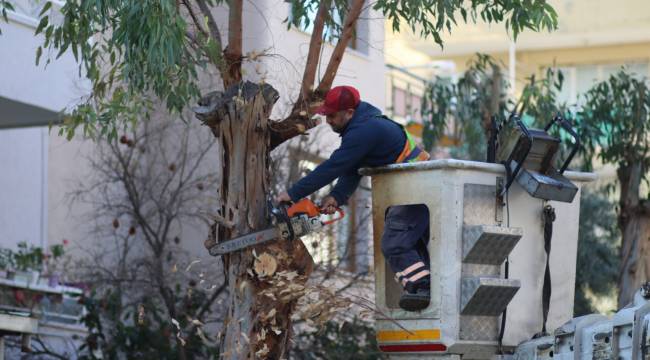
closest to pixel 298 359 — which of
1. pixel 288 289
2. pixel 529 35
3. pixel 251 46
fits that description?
pixel 251 46

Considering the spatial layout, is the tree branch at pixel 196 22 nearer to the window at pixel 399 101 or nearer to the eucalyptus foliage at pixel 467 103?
the eucalyptus foliage at pixel 467 103

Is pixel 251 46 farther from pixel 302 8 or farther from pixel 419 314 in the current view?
pixel 419 314

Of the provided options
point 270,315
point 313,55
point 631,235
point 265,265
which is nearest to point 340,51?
point 313,55

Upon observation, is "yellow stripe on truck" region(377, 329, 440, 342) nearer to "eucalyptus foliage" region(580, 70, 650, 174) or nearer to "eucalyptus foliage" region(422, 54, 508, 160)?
"eucalyptus foliage" region(580, 70, 650, 174)

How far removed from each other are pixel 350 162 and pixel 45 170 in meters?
9.87

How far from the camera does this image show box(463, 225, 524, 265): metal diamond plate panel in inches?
353

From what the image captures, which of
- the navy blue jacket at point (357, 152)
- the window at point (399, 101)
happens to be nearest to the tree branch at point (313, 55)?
the navy blue jacket at point (357, 152)

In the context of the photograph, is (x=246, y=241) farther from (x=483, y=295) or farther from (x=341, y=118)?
(x=483, y=295)

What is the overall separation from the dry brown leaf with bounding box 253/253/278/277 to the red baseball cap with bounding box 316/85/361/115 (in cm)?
103

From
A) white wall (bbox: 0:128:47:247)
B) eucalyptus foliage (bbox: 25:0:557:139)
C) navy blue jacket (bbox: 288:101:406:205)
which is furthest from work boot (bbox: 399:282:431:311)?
white wall (bbox: 0:128:47:247)

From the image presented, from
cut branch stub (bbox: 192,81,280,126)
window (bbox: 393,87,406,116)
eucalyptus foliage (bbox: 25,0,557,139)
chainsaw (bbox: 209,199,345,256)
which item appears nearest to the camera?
chainsaw (bbox: 209,199,345,256)

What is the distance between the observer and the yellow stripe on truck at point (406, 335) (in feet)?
29.7

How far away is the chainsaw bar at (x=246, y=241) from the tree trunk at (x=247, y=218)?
4.3 inches

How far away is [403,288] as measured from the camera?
30.9 feet
